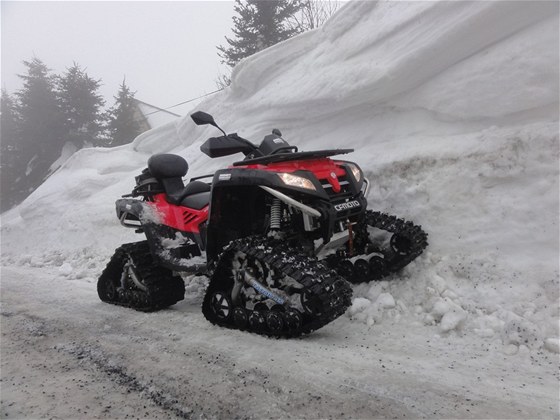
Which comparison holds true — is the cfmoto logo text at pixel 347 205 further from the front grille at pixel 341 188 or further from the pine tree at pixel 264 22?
the pine tree at pixel 264 22

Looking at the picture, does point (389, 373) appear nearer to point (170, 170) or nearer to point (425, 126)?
point (170, 170)

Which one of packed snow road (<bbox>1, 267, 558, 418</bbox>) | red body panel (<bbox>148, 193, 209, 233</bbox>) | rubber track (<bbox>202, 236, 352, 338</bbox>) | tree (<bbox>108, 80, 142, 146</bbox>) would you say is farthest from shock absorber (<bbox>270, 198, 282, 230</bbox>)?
tree (<bbox>108, 80, 142, 146</bbox>)

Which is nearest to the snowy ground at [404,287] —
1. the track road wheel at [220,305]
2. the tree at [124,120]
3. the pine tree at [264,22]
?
the track road wheel at [220,305]

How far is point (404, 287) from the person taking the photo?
355cm

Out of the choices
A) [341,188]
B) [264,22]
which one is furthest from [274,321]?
[264,22]

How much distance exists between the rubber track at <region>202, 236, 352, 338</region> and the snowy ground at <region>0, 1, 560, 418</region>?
0.17 meters

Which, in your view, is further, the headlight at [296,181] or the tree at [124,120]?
the tree at [124,120]

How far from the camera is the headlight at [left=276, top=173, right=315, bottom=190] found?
2.87m

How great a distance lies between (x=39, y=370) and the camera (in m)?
2.62

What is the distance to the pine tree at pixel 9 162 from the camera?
2689 centimetres

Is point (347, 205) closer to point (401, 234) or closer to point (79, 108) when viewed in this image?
point (401, 234)

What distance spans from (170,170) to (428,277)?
3107mm

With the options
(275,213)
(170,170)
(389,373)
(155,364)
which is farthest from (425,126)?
(155,364)

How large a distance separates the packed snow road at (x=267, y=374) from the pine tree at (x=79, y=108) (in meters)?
28.2
